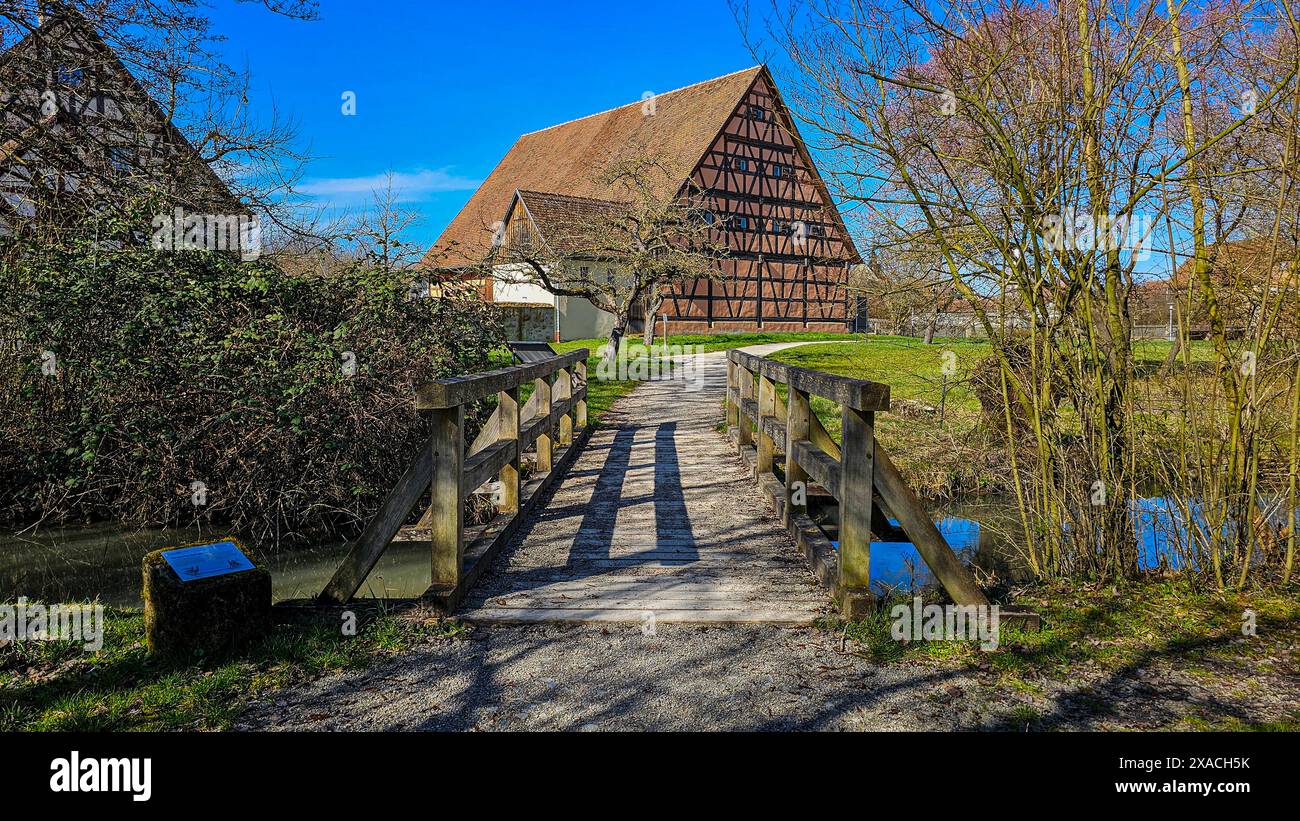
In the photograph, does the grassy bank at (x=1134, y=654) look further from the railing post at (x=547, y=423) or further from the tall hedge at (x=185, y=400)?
the tall hedge at (x=185, y=400)


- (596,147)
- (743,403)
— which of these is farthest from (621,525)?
(596,147)

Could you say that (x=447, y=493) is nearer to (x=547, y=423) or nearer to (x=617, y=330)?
(x=547, y=423)

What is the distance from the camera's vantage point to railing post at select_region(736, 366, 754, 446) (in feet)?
29.1

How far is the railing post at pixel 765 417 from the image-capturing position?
23.0ft

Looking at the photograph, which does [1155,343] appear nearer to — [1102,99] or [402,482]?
[1102,99]

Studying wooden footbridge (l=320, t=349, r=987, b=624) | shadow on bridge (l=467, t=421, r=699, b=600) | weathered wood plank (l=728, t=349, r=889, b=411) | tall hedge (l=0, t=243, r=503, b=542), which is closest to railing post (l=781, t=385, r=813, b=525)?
wooden footbridge (l=320, t=349, r=987, b=624)

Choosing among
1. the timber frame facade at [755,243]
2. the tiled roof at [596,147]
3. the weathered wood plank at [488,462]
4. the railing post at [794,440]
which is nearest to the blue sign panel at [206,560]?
the weathered wood plank at [488,462]

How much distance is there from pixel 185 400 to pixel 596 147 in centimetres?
3345

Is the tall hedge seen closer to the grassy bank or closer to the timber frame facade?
the grassy bank

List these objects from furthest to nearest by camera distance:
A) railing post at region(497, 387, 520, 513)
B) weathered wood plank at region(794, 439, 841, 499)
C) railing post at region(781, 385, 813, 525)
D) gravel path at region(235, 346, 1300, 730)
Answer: railing post at region(497, 387, 520, 513) → railing post at region(781, 385, 813, 525) → weathered wood plank at region(794, 439, 841, 499) → gravel path at region(235, 346, 1300, 730)

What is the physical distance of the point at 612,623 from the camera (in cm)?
409

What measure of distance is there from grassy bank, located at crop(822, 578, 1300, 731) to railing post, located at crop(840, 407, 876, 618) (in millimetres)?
132
